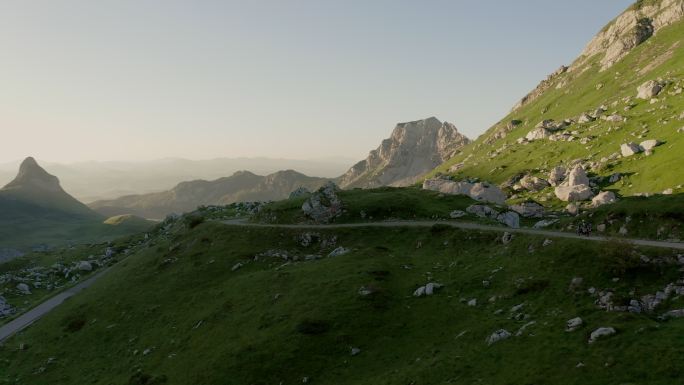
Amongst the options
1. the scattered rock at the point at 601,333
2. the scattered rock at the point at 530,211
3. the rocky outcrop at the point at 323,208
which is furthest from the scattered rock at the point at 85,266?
the scattered rock at the point at 601,333

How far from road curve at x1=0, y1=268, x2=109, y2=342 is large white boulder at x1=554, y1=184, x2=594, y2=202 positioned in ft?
395

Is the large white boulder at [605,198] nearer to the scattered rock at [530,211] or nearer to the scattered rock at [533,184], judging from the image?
the scattered rock at [530,211]

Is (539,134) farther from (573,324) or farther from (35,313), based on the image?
(35,313)

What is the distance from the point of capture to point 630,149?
378 ft

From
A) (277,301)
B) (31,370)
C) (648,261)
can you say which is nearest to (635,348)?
(648,261)

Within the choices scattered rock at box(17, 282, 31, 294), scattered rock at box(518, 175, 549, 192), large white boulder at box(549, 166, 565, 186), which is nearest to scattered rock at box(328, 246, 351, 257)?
large white boulder at box(549, 166, 565, 186)

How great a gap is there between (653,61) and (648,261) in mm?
186082

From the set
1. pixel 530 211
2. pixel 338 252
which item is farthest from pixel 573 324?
pixel 530 211

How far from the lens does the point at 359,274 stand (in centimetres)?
5609

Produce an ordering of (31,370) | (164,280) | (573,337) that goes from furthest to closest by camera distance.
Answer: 1. (164,280)
2. (31,370)
3. (573,337)

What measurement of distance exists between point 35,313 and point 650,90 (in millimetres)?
184067

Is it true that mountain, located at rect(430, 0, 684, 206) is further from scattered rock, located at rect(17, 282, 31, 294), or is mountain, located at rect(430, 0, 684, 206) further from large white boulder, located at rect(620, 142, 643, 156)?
scattered rock, located at rect(17, 282, 31, 294)

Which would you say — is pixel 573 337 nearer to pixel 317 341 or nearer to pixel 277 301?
pixel 317 341

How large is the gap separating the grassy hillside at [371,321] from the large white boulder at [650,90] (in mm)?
121587
